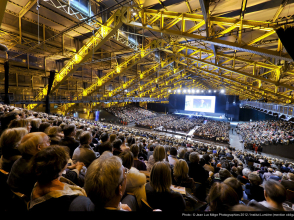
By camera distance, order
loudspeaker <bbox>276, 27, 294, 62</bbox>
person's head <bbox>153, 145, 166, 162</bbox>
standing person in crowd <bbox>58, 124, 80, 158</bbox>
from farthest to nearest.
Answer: loudspeaker <bbox>276, 27, 294, 62</bbox> → standing person in crowd <bbox>58, 124, 80, 158</bbox> → person's head <bbox>153, 145, 166, 162</bbox>

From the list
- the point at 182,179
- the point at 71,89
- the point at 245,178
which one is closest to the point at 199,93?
the point at 71,89

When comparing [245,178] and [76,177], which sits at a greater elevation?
[76,177]

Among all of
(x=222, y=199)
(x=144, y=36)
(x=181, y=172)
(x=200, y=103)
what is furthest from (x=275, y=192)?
(x=200, y=103)

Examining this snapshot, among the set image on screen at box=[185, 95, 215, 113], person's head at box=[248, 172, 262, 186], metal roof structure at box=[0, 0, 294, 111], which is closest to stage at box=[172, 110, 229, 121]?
image on screen at box=[185, 95, 215, 113]

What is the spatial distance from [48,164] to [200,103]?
31.2 metres

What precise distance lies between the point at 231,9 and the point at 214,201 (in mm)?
7049

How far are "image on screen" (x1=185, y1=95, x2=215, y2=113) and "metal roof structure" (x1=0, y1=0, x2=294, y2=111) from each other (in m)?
13.0

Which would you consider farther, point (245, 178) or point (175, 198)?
point (245, 178)

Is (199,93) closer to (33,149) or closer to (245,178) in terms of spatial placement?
(245,178)

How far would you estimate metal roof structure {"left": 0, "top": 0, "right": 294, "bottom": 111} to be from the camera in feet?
16.1

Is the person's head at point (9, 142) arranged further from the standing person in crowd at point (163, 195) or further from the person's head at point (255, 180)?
the person's head at point (255, 180)

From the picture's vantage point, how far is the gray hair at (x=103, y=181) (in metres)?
0.84

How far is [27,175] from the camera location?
4.69ft

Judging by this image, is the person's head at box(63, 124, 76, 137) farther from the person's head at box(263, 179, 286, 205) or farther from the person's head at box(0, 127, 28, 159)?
the person's head at box(263, 179, 286, 205)
